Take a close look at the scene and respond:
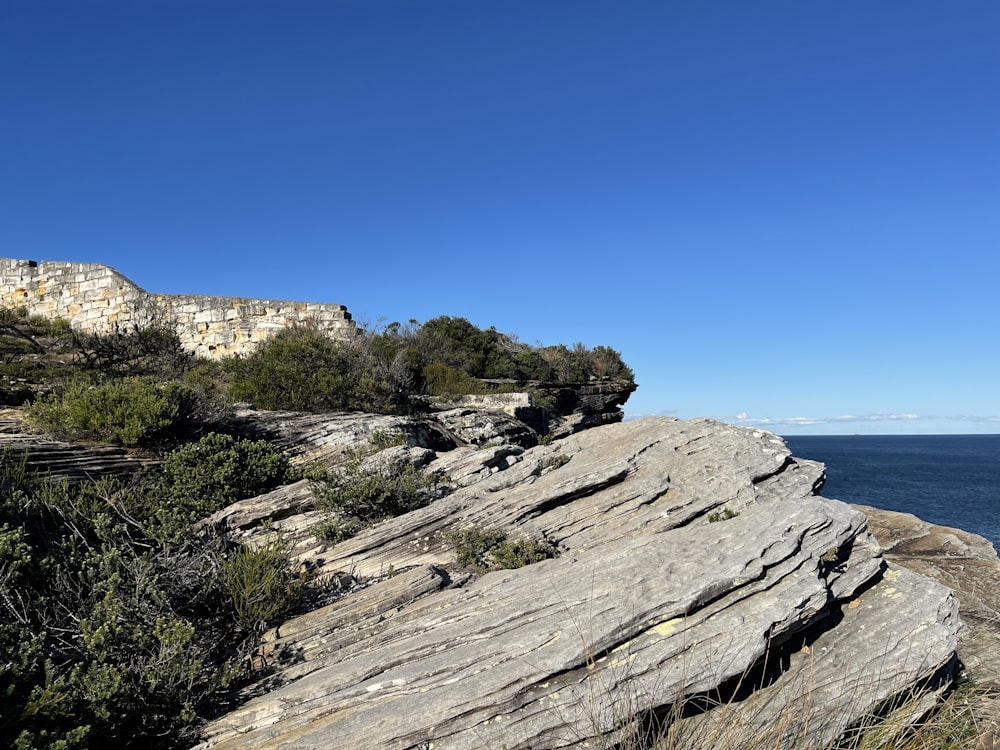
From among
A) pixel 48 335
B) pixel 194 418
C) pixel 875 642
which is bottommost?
pixel 875 642

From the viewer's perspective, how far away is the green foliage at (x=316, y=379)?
44.4ft

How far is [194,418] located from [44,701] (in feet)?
22.5

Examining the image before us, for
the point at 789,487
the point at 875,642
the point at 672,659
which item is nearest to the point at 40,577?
the point at 672,659

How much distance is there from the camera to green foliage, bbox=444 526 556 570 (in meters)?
7.16

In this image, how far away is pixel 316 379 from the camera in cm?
1406

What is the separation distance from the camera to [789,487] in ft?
27.9

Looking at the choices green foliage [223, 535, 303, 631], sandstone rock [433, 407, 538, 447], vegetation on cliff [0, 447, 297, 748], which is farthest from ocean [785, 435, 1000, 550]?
vegetation on cliff [0, 447, 297, 748]

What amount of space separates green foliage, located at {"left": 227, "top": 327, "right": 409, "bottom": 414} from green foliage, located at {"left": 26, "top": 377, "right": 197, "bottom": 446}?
323 cm

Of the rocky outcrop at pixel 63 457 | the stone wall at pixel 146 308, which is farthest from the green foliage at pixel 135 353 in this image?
the rocky outcrop at pixel 63 457

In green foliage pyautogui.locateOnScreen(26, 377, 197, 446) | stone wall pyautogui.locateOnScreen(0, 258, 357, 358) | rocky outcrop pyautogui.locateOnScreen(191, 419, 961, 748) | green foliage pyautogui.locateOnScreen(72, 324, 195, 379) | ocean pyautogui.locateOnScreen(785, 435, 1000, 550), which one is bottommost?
ocean pyautogui.locateOnScreen(785, 435, 1000, 550)

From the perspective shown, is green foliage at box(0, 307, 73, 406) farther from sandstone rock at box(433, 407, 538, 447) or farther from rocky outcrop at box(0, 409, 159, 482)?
sandstone rock at box(433, 407, 538, 447)

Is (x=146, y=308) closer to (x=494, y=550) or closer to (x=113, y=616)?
(x=113, y=616)

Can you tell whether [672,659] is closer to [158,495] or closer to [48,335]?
[158,495]

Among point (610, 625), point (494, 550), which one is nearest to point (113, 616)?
point (494, 550)
